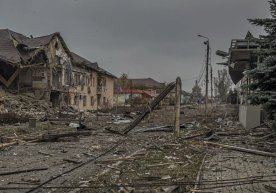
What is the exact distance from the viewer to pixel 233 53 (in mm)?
28812

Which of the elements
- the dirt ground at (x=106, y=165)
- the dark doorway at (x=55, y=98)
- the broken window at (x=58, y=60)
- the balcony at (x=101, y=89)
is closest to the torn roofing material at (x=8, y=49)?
the broken window at (x=58, y=60)

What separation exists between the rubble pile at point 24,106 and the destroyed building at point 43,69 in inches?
146

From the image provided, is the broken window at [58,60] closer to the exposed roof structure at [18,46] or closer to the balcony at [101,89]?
the exposed roof structure at [18,46]

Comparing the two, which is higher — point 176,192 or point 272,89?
point 272,89

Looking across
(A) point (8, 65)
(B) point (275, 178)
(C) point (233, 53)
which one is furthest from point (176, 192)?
(A) point (8, 65)

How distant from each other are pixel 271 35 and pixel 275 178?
7614mm

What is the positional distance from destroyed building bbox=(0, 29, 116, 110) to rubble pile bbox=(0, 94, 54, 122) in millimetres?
3699

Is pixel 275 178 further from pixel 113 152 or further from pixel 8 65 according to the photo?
pixel 8 65

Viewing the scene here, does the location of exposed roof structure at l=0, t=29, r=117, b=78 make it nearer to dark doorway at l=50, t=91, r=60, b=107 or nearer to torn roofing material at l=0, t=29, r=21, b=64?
torn roofing material at l=0, t=29, r=21, b=64

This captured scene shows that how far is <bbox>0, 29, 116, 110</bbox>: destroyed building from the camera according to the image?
46469 mm

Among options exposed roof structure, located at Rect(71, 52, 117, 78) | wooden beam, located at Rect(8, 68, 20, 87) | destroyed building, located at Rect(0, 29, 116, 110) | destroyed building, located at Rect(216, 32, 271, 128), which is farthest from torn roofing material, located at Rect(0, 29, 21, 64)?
destroyed building, located at Rect(216, 32, 271, 128)

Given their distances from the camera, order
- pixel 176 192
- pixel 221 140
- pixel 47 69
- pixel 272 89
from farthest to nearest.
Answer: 1. pixel 47 69
2. pixel 221 140
3. pixel 272 89
4. pixel 176 192

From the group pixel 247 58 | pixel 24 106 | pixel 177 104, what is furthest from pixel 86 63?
pixel 177 104

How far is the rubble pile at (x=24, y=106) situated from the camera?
3753 cm
